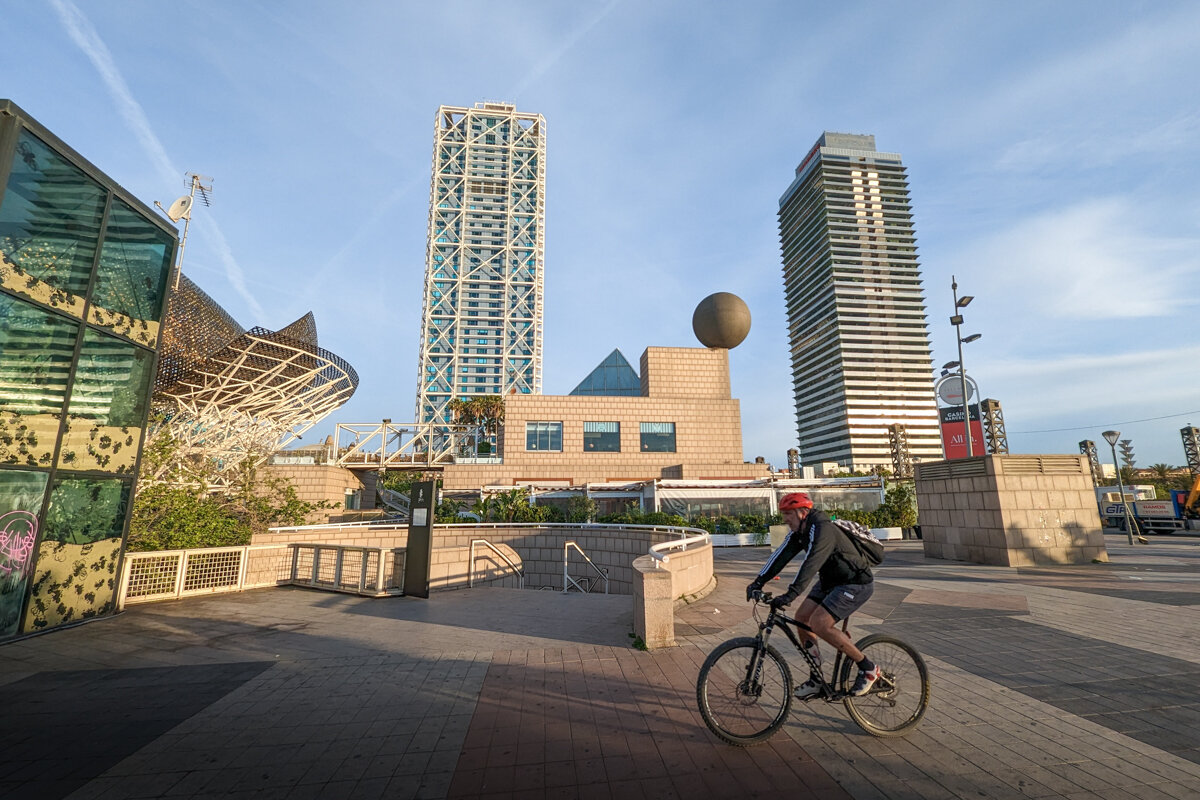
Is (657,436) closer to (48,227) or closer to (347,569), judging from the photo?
(347,569)

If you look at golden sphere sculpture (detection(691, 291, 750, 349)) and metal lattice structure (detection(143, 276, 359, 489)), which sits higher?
golden sphere sculpture (detection(691, 291, 750, 349))

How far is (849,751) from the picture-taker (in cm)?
386

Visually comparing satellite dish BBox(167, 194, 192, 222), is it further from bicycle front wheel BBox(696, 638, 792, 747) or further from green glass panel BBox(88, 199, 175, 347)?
bicycle front wheel BBox(696, 638, 792, 747)

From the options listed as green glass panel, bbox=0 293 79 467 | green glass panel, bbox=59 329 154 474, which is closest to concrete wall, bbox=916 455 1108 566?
green glass panel, bbox=59 329 154 474

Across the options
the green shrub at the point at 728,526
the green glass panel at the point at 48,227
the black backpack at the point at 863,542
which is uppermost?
the green glass panel at the point at 48,227

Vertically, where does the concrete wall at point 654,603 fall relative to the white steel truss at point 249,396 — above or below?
below

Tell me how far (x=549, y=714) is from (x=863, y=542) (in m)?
3.17

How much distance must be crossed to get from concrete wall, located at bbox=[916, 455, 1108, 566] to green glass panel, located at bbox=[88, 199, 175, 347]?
821 inches

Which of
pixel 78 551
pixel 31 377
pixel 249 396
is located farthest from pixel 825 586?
pixel 249 396

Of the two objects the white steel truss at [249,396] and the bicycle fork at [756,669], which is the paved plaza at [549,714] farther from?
the white steel truss at [249,396]

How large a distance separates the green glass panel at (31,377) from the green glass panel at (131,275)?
0.80m

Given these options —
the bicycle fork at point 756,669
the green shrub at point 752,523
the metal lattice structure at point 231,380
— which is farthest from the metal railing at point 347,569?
the green shrub at point 752,523

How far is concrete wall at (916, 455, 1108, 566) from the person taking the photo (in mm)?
14406

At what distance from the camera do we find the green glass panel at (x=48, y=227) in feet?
24.0
